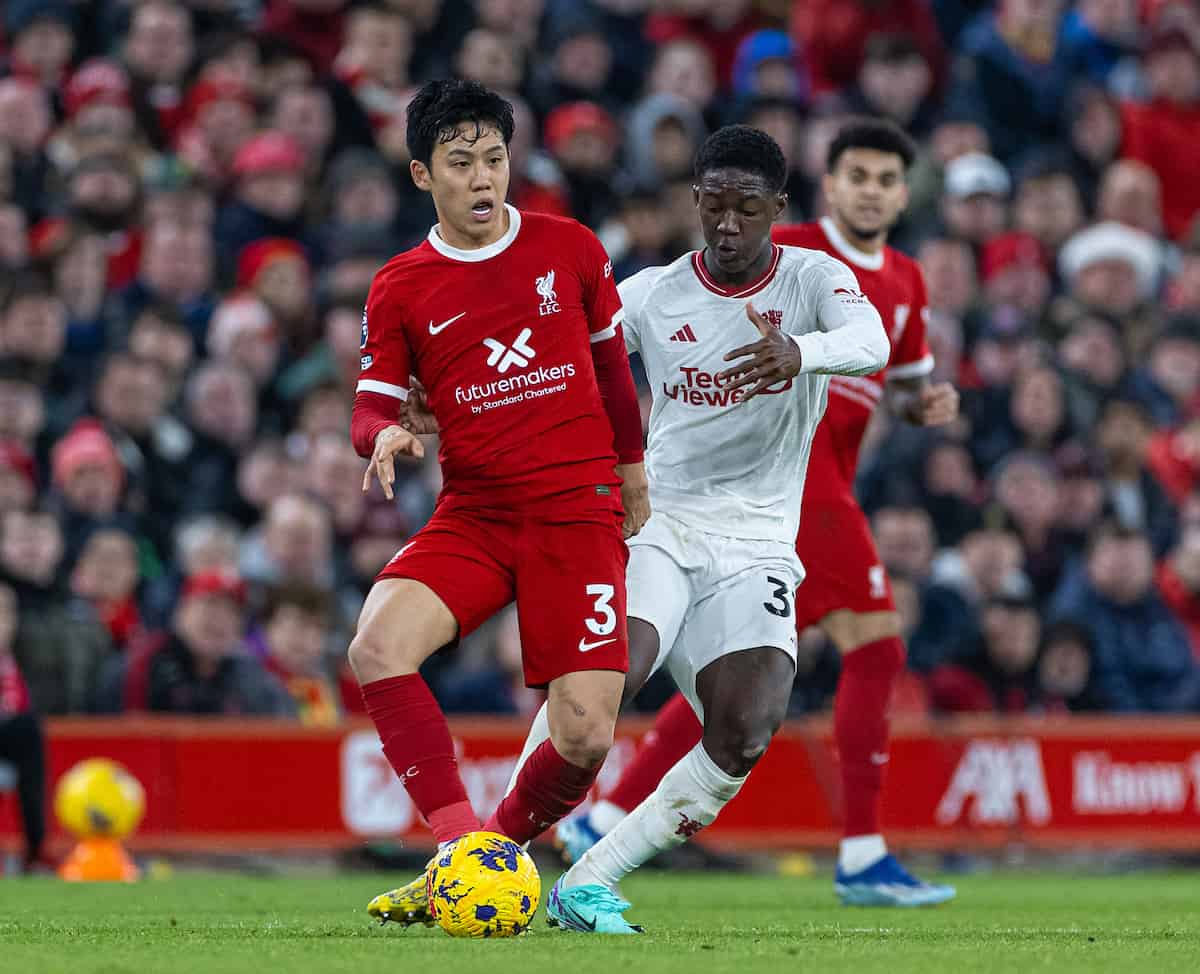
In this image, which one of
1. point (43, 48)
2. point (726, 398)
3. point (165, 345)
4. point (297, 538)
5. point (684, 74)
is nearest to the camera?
point (726, 398)

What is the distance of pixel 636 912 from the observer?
28.2 ft

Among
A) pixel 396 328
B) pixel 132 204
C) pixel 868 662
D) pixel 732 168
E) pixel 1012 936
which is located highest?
pixel 132 204

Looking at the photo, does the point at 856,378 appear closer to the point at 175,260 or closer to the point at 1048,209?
the point at 175,260

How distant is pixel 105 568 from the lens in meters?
12.0

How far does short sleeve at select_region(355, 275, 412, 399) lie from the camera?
686 centimetres

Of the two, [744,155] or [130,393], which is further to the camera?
[130,393]

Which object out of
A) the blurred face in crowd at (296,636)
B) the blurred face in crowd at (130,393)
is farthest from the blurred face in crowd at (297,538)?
the blurred face in crowd at (130,393)

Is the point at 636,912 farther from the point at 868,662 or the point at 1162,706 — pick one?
the point at 1162,706

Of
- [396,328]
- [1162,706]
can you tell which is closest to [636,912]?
[396,328]

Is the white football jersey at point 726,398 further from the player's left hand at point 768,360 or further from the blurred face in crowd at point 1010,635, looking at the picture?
the blurred face in crowd at point 1010,635

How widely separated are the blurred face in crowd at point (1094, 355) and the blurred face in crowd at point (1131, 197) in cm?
140

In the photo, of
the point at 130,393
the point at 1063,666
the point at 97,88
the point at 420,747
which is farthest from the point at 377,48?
the point at 420,747

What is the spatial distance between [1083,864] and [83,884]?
19.0 ft

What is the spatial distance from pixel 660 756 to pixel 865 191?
2427 mm
